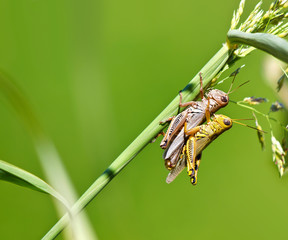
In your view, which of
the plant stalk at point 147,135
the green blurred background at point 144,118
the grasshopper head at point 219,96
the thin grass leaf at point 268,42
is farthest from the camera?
the green blurred background at point 144,118

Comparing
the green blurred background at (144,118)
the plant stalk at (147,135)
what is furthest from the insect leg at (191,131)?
the green blurred background at (144,118)

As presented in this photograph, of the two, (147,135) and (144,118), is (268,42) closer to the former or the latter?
(147,135)

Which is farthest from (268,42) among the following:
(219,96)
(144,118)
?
(144,118)

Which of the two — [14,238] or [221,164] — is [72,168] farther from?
[221,164]

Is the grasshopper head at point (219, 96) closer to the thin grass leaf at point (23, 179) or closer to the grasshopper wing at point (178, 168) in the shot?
the grasshopper wing at point (178, 168)

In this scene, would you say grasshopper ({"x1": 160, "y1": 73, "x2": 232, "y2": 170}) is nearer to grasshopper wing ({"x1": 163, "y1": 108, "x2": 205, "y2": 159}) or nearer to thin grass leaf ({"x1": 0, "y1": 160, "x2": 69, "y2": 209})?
grasshopper wing ({"x1": 163, "y1": 108, "x2": 205, "y2": 159})

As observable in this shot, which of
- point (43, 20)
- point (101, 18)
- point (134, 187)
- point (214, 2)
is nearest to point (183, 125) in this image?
point (101, 18)
